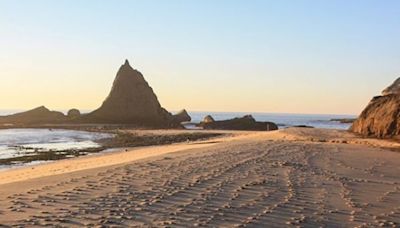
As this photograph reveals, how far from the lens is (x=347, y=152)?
19.7m

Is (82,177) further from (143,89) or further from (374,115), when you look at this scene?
(143,89)

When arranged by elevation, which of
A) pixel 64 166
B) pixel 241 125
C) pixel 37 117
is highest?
pixel 37 117

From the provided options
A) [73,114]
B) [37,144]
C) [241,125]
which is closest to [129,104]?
[73,114]

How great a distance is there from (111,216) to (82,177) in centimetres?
430

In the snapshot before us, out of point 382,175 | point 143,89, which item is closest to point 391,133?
point 382,175

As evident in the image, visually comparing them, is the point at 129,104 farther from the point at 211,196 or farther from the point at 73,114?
the point at 211,196

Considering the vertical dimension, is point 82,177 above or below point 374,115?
below

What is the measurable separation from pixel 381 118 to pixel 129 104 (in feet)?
170

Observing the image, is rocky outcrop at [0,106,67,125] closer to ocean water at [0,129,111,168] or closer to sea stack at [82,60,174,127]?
sea stack at [82,60,174,127]

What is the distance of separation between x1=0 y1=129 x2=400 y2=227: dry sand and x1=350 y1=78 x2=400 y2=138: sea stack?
1289 centimetres

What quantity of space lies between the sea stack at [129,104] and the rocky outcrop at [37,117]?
195 inches

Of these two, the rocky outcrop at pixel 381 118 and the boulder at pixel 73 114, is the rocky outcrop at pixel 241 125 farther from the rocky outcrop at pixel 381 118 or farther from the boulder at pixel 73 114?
the rocky outcrop at pixel 381 118

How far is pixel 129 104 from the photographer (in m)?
75.8

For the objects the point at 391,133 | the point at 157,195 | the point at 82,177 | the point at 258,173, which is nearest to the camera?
the point at 157,195
